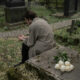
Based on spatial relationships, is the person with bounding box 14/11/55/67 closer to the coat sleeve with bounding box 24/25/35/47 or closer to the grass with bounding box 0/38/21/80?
the coat sleeve with bounding box 24/25/35/47

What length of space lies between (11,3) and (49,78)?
654 cm

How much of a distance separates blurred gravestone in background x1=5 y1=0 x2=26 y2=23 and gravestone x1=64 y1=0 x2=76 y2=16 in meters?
3.35

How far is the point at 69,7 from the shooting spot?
11.7 m

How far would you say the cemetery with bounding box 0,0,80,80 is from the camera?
3.22 meters

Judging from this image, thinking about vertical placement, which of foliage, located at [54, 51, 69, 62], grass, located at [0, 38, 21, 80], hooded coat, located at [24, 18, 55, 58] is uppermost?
hooded coat, located at [24, 18, 55, 58]

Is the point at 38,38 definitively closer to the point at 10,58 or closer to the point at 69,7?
the point at 10,58

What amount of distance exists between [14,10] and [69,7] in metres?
4.31

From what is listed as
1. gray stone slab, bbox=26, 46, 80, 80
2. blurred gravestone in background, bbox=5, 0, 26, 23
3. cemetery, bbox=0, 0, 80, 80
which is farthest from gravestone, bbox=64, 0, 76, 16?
gray stone slab, bbox=26, 46, 80, 80

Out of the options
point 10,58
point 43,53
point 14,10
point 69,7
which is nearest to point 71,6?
point 69,7

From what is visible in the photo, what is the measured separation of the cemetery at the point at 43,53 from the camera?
3.22m

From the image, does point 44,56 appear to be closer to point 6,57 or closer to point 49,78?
point 49,78

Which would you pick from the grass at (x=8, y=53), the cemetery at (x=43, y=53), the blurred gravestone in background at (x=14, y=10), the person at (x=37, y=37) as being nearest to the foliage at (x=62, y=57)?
the cemetery at (x=43, y=53)

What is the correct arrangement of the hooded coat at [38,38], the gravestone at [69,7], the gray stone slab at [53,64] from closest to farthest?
the gray stone slab at [53,64] → the hooded coat at [38,38] → the gravestone at [69,7]

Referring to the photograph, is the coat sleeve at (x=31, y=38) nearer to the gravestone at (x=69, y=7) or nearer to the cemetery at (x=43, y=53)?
the cemetery at (x=43, y=53)
